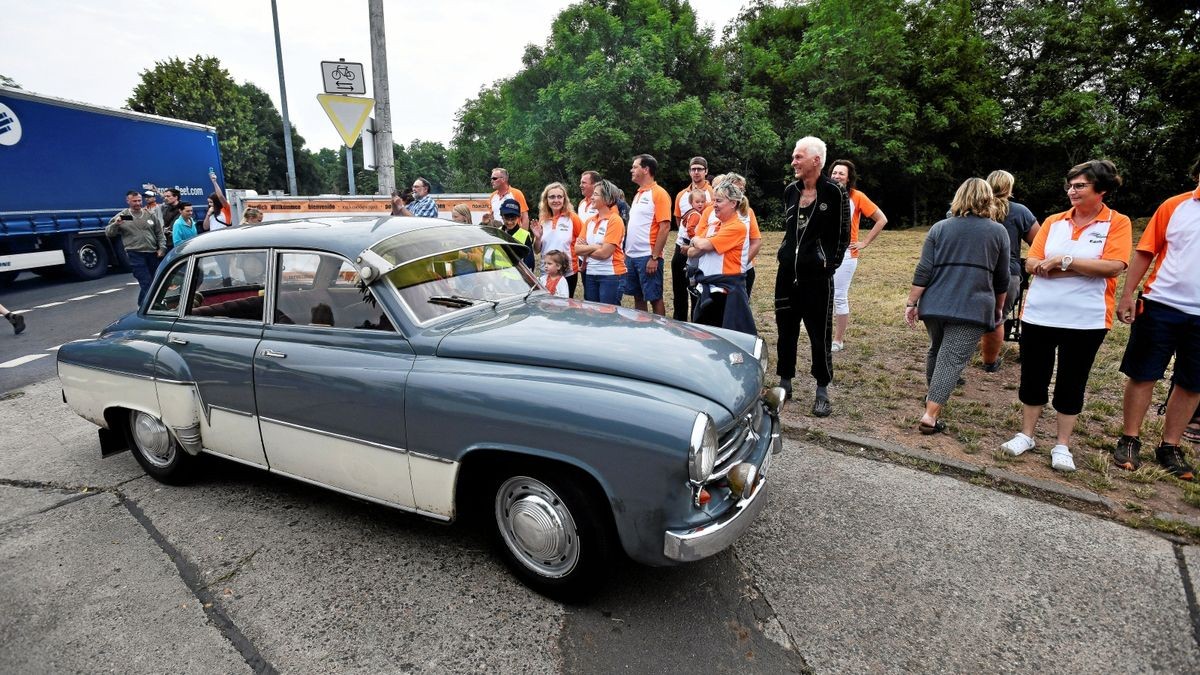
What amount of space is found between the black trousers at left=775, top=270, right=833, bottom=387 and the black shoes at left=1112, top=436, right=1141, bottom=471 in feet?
6.15

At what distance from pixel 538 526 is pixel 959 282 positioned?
346 cm

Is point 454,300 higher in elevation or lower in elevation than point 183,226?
lower

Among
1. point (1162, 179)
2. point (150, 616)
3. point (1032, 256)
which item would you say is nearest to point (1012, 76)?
point (1162, 179)

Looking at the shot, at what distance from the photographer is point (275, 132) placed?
5447cm

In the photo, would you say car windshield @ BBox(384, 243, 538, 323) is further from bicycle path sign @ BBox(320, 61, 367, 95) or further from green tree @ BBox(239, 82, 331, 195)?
green tree @ BBox(239, 82, 331, 195)

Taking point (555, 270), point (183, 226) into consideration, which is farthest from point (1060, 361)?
point (183, 226)

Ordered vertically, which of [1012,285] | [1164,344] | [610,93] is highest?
[610,93]

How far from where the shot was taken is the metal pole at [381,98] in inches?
286

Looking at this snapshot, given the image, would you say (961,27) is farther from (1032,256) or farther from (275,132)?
(275,132)

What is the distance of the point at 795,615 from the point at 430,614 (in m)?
1.64

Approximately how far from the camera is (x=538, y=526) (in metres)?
2.65

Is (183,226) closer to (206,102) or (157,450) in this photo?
(157,450)

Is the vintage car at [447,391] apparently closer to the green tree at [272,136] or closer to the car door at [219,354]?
the car door at [219,354]

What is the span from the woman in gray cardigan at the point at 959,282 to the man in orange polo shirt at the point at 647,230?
276 cm
